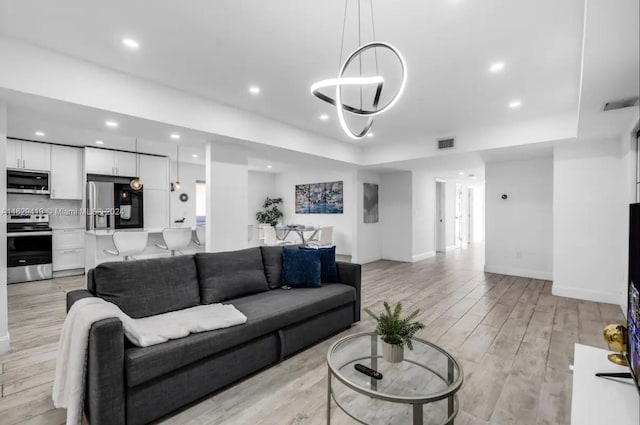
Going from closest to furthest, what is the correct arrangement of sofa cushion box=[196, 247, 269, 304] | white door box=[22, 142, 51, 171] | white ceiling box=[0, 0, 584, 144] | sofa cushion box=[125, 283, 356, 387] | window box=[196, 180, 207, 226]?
sofa cushion box=[125, 283, 356, 387] → white ceiling box=[0, 0, 584, 144] → sofa cushion box=[196, 247, 269, 304] → white door box=[22, 142, 51, 171] → window box=[196, 180, 207, 226]

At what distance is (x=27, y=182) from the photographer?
5570 mm

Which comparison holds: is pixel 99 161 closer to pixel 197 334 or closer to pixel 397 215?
pixel 197 334

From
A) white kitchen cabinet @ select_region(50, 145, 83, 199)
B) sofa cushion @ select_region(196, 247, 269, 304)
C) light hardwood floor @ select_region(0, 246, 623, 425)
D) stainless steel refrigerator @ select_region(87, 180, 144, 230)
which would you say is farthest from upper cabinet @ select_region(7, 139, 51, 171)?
sofa cushion @ select_region(196, 247, 269, 304)

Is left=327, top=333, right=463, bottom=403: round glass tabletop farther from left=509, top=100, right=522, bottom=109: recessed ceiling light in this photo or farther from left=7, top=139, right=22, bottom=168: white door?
left=7, top=139, right=22, bottom=168: white door

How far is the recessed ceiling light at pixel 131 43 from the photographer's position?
2598 mm

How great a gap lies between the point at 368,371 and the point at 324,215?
7.35 metres

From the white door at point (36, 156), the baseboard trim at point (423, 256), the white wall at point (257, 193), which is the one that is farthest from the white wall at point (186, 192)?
the baseboard trim at point (423, 256)

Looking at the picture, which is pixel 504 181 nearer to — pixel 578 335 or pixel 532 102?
pixel 532 102

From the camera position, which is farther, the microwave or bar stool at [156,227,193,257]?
the microwave

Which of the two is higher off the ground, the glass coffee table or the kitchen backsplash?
the kitchen backsplash

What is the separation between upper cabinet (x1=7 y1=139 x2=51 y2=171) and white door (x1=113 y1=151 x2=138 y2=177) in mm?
1073

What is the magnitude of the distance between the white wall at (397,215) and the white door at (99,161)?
6.13 metres

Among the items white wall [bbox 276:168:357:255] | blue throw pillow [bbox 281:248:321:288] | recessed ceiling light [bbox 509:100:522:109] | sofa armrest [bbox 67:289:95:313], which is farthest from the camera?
white wall [bbox 276:168:357:255]

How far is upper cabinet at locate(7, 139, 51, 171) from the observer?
5422 mm
